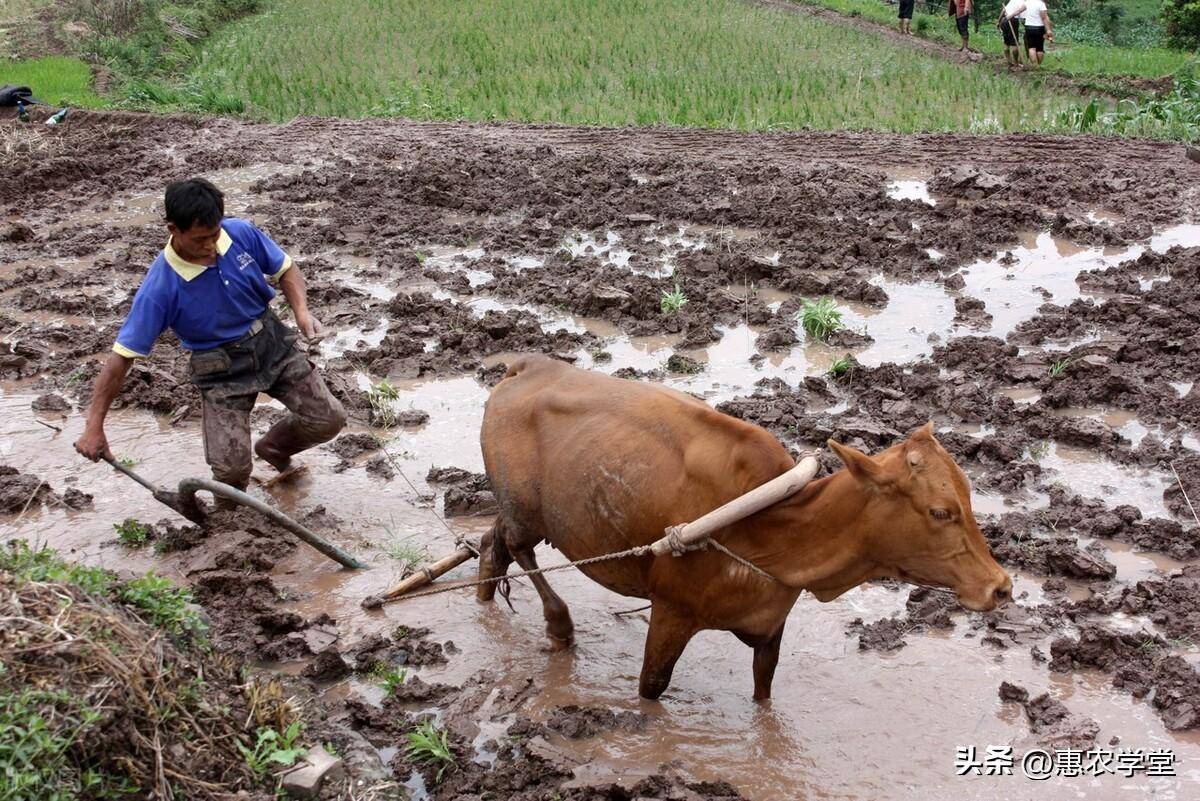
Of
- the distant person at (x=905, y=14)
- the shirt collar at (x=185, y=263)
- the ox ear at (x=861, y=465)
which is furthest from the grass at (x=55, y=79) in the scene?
the ox ear at (x=861, y=465)

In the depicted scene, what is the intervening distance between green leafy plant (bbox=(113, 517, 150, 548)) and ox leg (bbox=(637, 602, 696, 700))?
116 inches

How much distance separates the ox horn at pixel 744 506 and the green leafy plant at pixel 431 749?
123cm

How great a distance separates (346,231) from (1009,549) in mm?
7473

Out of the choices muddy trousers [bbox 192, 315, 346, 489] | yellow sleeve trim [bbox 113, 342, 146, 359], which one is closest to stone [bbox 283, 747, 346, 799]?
yellow sleeve trim [bbox 113, 342, 146, 359]

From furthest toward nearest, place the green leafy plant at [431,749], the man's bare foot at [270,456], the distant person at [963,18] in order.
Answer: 1. the distant person at [963,18]
2. the man's bare foot at [270,456]
3. the green leafy plant at [431,749]

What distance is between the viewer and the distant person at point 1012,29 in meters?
Answer: 19.5

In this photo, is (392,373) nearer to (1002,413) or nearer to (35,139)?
(1002,413)

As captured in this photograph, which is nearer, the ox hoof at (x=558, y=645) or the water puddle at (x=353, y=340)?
the ox hoof at (x=558, y=645)

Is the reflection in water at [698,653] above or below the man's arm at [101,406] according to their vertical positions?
below

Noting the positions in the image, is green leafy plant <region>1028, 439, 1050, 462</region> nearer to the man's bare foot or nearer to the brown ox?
the brown ox

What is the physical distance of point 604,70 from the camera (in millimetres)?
19125

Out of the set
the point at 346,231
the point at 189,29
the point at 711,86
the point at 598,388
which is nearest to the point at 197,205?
the point at 598,388

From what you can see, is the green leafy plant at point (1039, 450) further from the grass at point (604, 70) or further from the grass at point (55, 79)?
the grass at point (55, 79)

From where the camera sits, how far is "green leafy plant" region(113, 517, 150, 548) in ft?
20.2
